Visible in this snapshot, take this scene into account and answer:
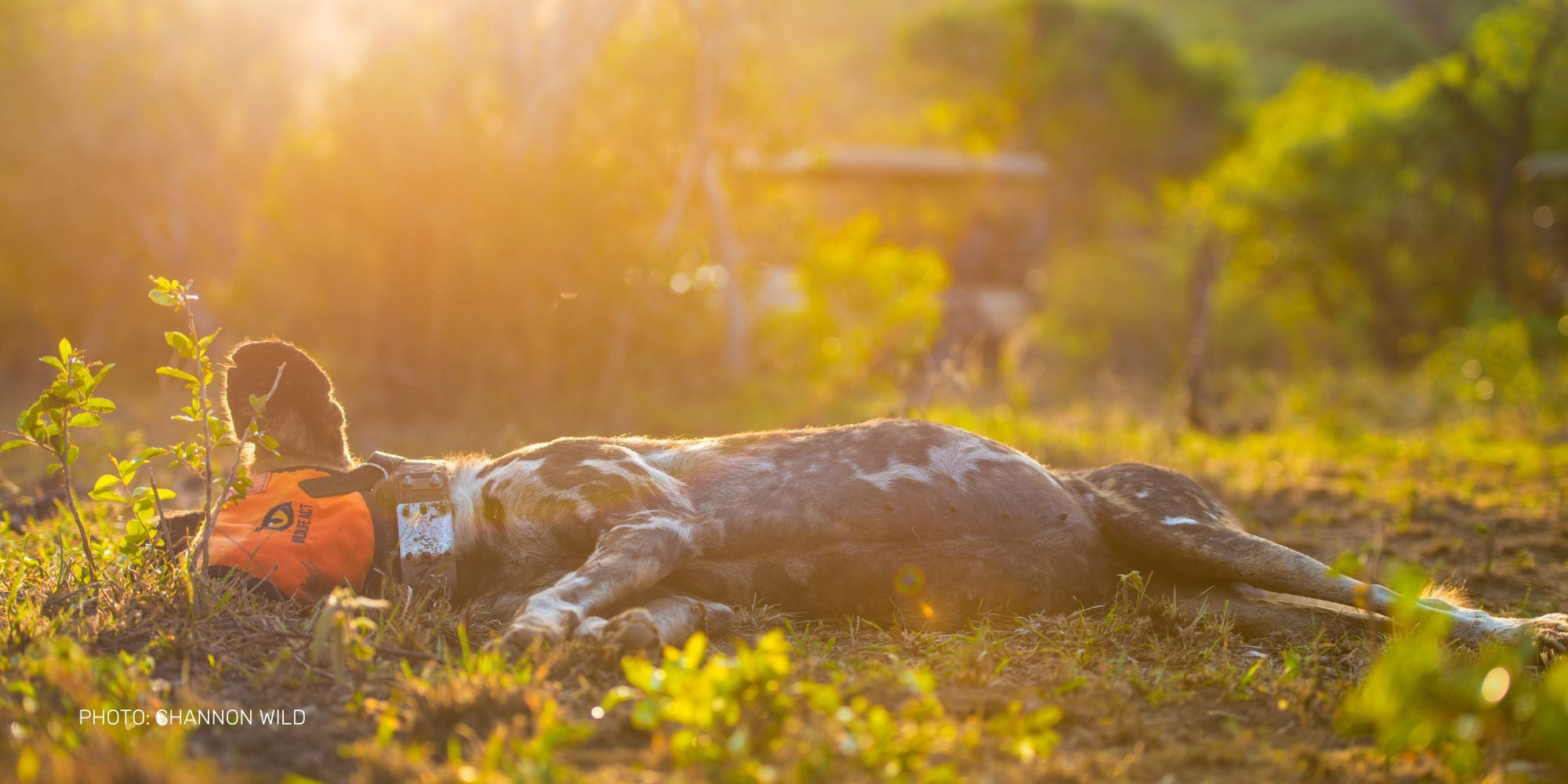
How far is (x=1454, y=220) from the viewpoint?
56.6ft

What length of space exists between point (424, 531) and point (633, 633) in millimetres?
983

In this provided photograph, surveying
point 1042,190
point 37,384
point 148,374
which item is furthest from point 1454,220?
point 37,384

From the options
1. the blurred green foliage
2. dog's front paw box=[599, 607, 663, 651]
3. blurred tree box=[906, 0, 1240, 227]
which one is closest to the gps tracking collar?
dog's front paw box=[599, 607, 663, 651]

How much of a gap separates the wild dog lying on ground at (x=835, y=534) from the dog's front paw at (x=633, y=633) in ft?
1.51

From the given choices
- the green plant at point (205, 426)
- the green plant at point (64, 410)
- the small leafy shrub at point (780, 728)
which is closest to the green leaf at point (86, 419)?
the green plant at point (64, 410)

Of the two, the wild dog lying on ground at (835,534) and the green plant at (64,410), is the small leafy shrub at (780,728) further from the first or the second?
the green plant at (64,410)

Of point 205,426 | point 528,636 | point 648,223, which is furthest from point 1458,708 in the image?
point 648,223

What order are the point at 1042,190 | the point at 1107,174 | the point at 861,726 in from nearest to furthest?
the point at 861,726 < the point at 1042,190 < the point at 1107,174

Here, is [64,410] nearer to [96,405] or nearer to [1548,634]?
[96,405]

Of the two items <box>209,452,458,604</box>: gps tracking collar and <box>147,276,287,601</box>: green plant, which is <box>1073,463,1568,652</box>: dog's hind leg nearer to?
<box>209,452,458,604</box>: gps tracking collar

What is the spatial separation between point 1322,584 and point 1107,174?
96.5 ft

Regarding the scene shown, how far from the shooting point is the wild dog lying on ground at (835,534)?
12.0 ft

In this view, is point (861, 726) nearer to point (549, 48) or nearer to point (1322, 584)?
point (1322, 584)

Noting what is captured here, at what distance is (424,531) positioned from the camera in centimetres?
358
